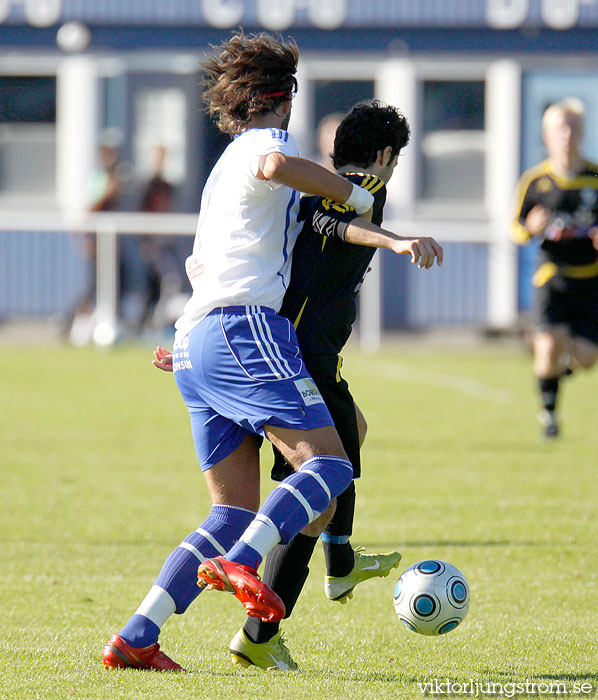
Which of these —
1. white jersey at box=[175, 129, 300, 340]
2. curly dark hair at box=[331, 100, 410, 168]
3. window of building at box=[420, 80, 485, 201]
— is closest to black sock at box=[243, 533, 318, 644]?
white jersey at box=[175, 129, 300, 340]

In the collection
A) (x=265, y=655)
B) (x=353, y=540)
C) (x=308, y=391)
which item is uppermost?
(x=308, y=391)

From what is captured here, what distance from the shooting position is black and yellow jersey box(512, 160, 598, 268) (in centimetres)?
1000

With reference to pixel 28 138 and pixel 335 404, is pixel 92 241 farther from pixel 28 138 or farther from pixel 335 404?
pixel 335 404

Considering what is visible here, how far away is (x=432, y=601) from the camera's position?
4.42 m

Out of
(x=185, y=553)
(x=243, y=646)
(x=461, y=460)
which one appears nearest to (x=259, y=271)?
(x=185, y=553)

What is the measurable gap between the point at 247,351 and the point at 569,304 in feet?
21.4

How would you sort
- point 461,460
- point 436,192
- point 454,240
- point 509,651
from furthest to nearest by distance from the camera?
point 436,192, point 454,240, point 461,460, point 509,651

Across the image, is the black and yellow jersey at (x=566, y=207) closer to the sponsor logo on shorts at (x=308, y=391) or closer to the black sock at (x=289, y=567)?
the black sock at (x=289, y=567)

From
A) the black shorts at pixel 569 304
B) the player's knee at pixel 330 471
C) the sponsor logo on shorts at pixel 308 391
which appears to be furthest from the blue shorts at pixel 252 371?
the black shorts at pixel 569 304

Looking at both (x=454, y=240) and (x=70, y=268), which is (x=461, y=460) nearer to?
(x=454, y=240)

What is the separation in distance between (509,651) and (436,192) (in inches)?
611

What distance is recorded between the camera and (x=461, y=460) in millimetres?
9203

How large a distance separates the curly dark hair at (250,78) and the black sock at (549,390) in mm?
6176

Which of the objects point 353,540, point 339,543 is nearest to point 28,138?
point 353,540
